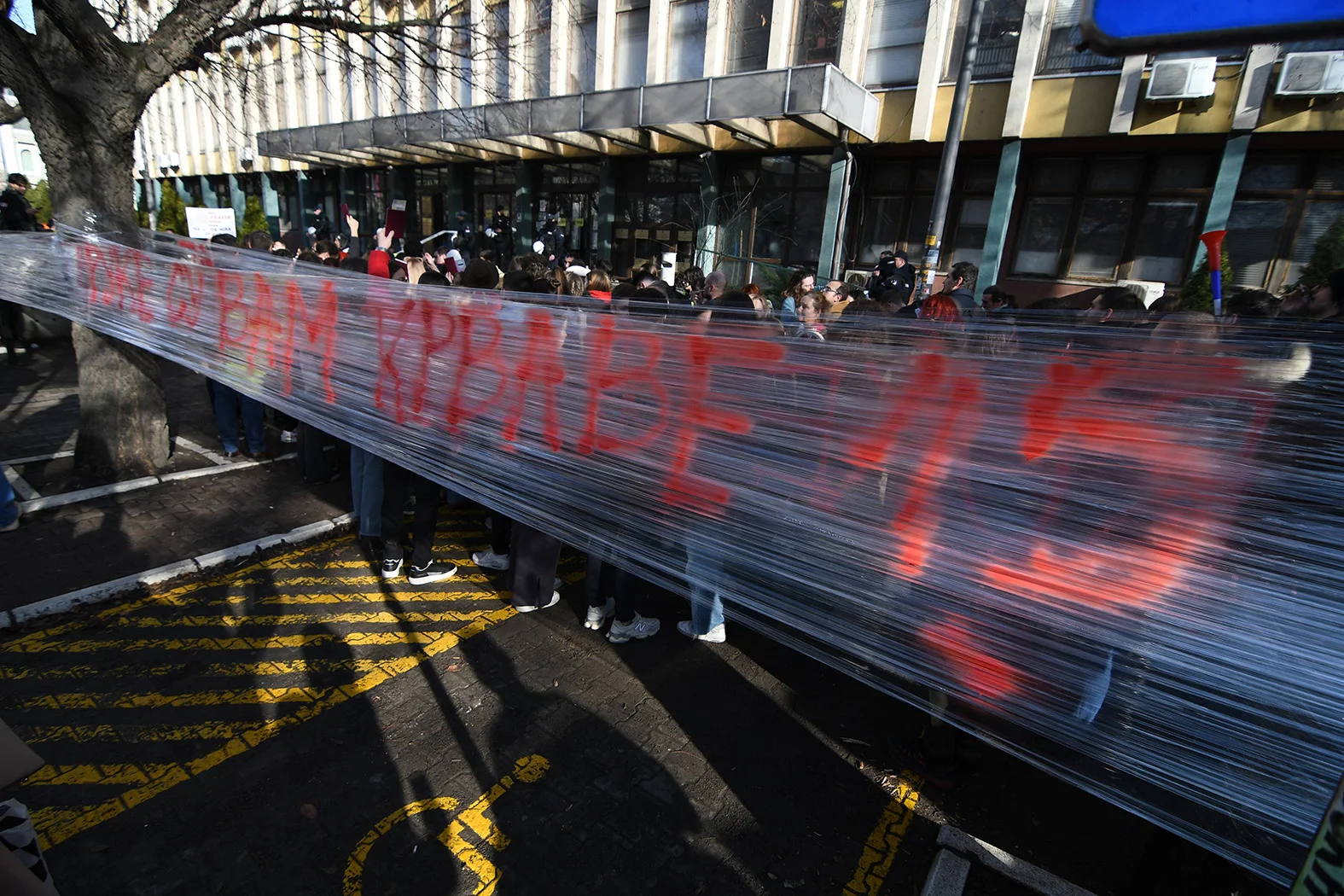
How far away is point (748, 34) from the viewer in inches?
498

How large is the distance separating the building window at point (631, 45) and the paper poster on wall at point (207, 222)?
333 inches

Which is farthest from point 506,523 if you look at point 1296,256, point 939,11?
point 1296,256

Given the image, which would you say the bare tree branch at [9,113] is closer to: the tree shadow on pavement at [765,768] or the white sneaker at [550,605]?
the white sneaker at [550,605]

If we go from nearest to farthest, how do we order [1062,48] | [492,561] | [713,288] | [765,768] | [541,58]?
[765,768] < [492,561] < [713,288] < [1062,48] < [541,58]

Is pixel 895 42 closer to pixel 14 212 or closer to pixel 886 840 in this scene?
pixel 886 840

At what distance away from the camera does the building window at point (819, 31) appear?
1155 centimetres

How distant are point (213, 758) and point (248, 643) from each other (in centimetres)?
82

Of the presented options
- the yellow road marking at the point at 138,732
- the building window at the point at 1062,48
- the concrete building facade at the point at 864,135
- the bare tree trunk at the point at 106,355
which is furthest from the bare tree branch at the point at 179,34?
the building window at the point at 1062,48

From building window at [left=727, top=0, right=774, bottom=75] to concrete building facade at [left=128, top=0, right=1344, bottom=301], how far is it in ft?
0.13

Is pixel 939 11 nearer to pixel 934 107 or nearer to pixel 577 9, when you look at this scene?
pixel 934 107

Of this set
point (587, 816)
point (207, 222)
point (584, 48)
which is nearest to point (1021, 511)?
point (587, 816)

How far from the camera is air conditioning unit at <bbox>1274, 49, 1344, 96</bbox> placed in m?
8.20

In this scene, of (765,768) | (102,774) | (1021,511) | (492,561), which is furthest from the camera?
(492,561)

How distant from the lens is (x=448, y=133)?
1358 cm
